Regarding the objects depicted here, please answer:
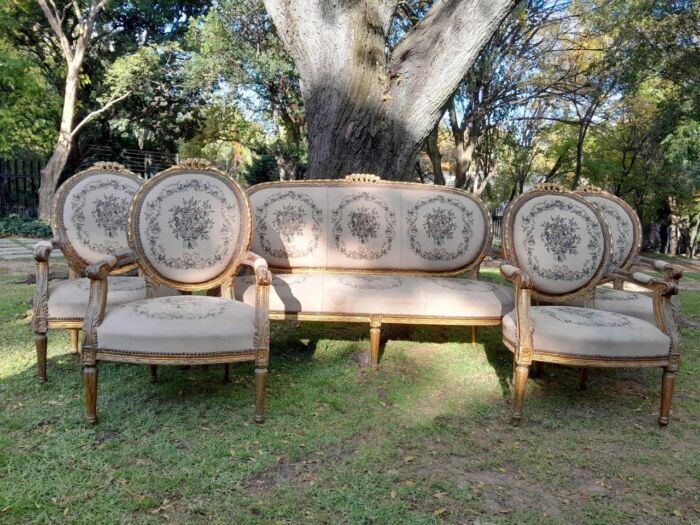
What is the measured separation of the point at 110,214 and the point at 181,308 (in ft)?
4.10

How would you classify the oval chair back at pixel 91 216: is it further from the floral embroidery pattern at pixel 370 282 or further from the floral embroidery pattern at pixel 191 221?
the floral embroidery pattern at pixel 370 282

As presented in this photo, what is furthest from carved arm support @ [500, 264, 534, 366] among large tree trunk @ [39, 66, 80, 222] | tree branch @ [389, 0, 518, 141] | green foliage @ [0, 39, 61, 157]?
large tree trunk @ [39, 66, 80, 222]

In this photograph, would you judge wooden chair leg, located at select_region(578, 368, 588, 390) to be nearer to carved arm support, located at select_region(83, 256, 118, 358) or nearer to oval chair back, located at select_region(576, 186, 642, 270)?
oval chair back, located at select_region(576, 186, 642, 270)

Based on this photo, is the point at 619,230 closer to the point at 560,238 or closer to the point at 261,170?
the point at 560,238

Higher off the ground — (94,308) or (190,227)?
(190,227)

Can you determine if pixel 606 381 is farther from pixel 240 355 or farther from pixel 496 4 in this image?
pixel 496 4

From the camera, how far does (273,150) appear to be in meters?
13.7

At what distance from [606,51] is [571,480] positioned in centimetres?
988

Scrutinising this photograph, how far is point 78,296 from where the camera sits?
102 inches

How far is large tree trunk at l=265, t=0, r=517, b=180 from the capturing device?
3600 millimetres

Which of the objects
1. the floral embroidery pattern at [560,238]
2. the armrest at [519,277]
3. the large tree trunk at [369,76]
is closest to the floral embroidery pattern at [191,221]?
the large tree trunk at [369,76]

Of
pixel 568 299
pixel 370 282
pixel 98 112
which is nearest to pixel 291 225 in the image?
pixel 370 282

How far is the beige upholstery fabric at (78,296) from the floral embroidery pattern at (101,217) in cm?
35

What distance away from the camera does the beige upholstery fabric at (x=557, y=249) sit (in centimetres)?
281
